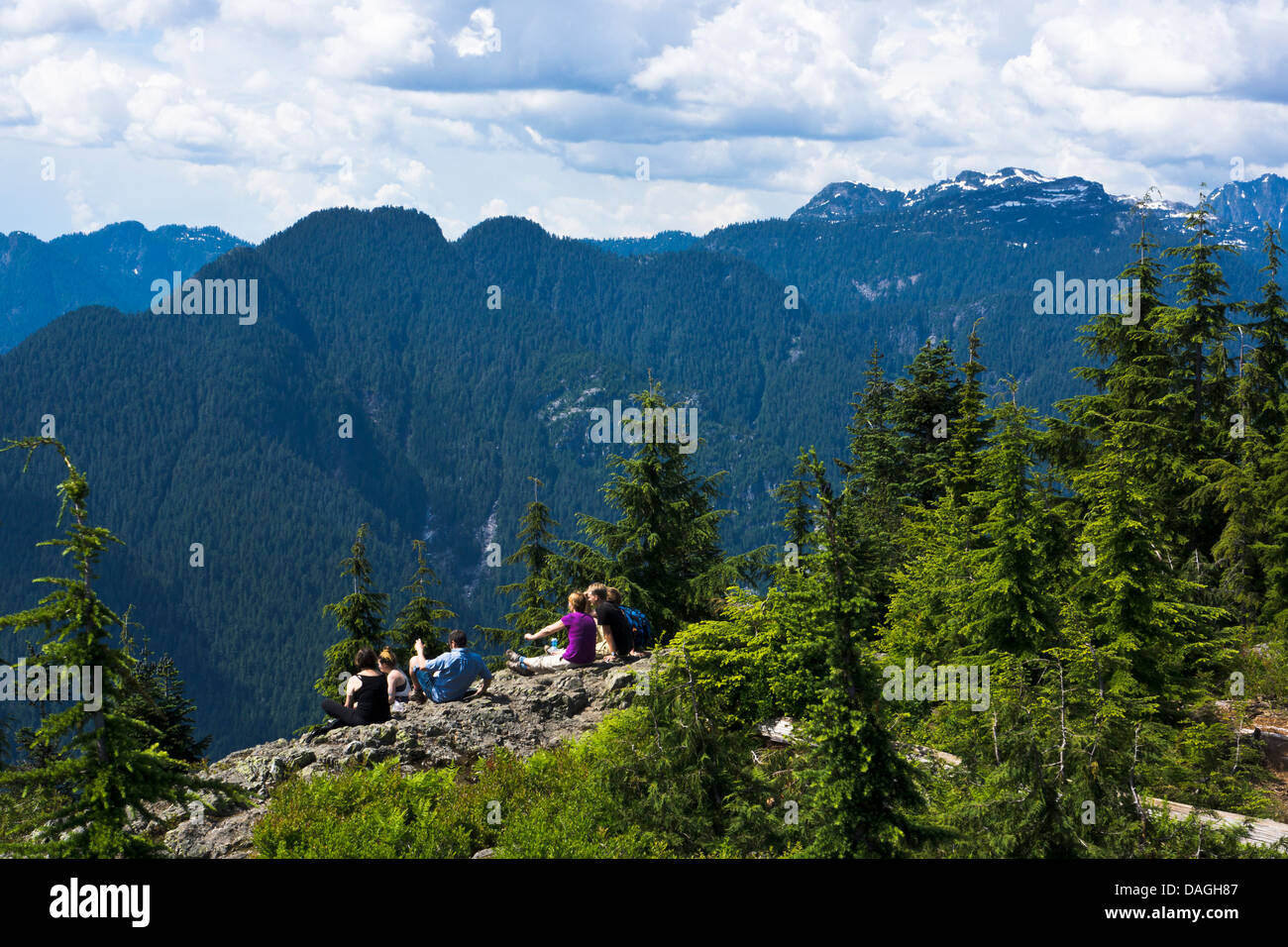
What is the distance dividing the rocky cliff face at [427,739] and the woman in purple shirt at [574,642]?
10.0 inches

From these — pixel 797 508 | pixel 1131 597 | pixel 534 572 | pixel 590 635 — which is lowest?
pixel 534 572

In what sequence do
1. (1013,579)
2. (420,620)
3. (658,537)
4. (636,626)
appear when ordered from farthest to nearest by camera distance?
(420,620) < (658,537) < (636,626) < (1013,579)

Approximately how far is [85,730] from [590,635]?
963 centimetres

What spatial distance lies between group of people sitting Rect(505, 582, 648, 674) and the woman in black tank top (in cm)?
293

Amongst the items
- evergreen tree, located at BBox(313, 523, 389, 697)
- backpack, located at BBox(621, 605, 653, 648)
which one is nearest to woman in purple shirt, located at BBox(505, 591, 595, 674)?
backpack, located at BBox(621, 605, 653, 648)

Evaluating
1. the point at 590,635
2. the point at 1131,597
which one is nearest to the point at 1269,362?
the point at 1131,597

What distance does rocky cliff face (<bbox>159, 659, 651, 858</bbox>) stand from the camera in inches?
431

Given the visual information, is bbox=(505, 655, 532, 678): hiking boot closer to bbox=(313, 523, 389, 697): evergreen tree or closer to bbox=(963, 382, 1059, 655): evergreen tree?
bbox=(963, 382, 1059, 655): evergreen tree

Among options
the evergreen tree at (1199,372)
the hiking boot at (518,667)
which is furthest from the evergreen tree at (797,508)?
the hiking boot at (518,667)

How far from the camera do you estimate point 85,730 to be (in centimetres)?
749

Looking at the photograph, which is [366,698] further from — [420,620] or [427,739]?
[420,620]

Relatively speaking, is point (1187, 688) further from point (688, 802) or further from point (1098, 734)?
Answer: point (688, 802)
